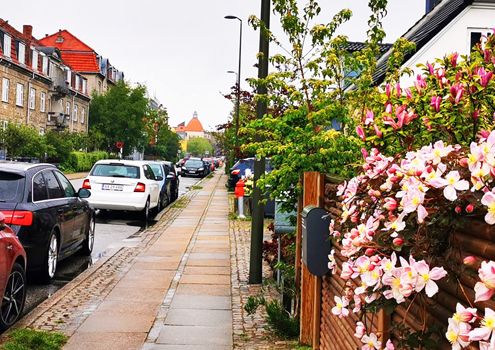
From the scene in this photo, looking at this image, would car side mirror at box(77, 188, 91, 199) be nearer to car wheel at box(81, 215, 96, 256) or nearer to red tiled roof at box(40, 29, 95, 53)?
car wheel at box(81, 215, 96, 256)

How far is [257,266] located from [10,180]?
348 cm

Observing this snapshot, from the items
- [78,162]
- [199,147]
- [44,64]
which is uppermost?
[44,64]

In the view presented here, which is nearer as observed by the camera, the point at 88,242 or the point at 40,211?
the point at 40,211

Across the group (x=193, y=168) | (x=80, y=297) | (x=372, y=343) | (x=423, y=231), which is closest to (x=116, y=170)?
(x=80, y=297)

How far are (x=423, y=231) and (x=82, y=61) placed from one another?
82574 millimetres

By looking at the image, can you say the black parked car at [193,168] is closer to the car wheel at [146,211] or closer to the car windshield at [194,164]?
the car windshield at [194,164]

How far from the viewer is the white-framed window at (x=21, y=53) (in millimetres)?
49209

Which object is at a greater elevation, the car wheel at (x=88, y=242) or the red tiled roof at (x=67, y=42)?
the red tiled roof at (x=67, y=42)

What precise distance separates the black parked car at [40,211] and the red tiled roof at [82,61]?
73.1m

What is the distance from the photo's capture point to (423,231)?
2.19 meters

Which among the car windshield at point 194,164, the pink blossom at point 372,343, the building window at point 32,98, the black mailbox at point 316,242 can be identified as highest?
the building window at point 32,98

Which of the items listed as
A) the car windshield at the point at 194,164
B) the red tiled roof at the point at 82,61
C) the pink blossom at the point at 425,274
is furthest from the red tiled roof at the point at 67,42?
the pink blossom at the point at 425,274

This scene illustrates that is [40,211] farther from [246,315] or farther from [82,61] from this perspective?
[82,61]

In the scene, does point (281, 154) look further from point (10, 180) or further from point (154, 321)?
point (10, 180)
